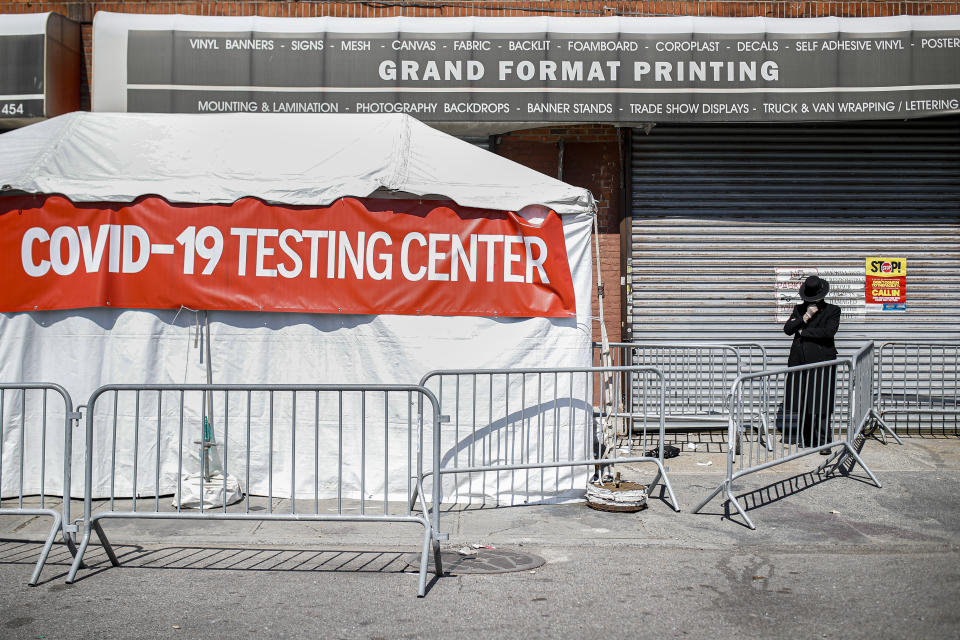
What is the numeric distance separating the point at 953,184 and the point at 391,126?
7205mm

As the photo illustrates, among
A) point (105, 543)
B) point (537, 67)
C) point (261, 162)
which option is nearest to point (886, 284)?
point (537, 67)

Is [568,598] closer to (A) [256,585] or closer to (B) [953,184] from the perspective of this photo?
(A) [256,585]

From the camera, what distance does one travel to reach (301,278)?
7930 mm

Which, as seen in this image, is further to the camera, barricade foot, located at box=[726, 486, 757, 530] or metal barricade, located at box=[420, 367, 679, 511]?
metal barricade, located at box=[420, 367, 679, 511]

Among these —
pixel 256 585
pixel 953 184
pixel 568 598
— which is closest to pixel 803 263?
pixel 953 184

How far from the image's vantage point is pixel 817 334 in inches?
398

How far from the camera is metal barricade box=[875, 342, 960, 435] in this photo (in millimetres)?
11102

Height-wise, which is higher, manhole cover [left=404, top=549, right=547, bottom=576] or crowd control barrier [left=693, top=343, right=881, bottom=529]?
crowd control barrier [left=693, top=343, right=881, bottom=529]

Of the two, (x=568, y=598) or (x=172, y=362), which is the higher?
(x=172, y=362)

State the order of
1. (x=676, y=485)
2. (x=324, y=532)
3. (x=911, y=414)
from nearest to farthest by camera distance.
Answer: (x=324, y=532), (x=676, y=485), (x=911, y=414)

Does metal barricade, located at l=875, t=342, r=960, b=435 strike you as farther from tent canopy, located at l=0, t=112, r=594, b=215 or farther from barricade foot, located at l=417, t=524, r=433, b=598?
barricade foot, located at l=417, t=524, r=433, b=598

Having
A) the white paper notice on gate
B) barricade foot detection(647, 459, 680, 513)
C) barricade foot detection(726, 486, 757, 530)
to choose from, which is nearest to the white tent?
barricade foot detection(647, 459, 680, 513)

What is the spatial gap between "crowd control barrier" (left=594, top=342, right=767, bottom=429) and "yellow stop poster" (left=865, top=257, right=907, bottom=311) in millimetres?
1605

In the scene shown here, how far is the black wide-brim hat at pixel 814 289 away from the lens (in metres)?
10.2
